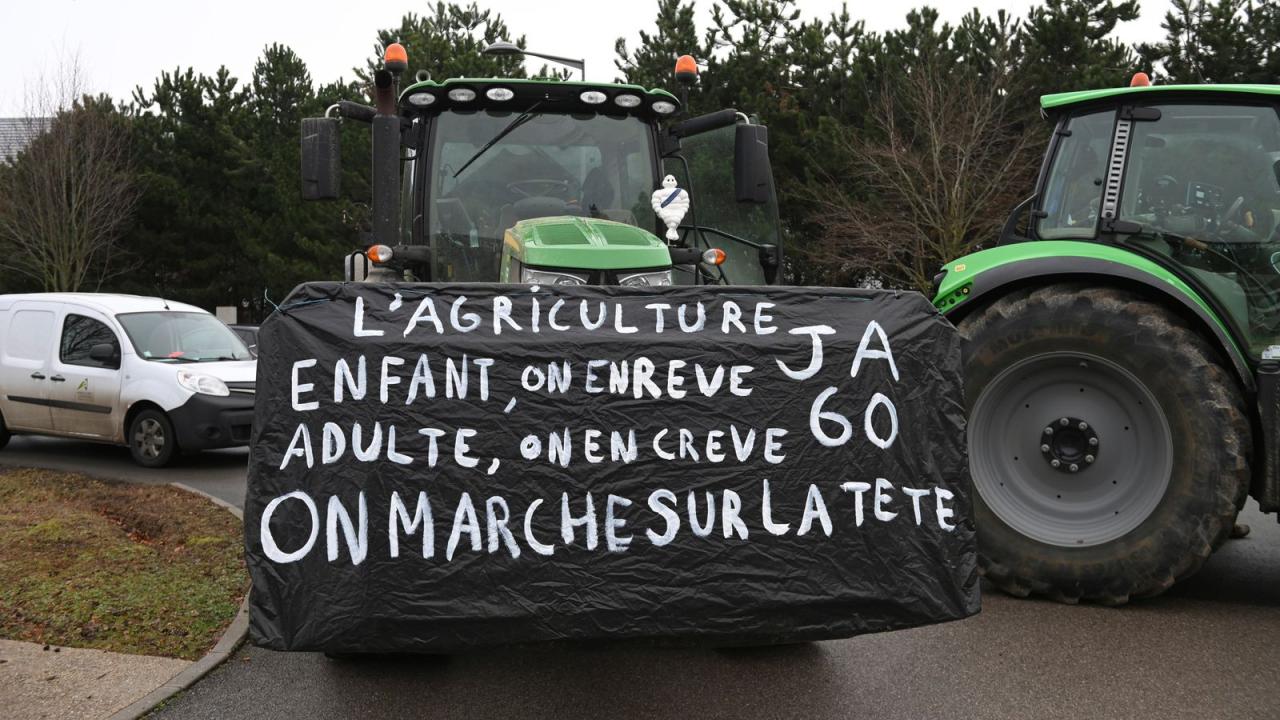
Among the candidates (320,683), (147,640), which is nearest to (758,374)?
(320,683)

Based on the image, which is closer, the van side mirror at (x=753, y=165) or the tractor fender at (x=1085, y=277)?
the tractor fender at (x=1085, y=277)

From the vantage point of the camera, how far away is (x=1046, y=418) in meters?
5.82

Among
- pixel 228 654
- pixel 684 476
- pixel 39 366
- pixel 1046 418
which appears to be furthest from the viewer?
pixel 39 366

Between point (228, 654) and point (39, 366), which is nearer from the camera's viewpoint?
point (228, 654)

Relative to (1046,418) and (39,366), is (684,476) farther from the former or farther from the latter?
(39,366)

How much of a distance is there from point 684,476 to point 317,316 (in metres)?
1.29

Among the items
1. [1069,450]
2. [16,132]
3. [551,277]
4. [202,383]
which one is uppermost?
[16,132]

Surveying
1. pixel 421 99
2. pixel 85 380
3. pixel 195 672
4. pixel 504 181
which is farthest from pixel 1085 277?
pixel 85 380

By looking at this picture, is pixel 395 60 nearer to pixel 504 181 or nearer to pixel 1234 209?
pixel 504 181

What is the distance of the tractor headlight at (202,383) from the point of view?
10.8m

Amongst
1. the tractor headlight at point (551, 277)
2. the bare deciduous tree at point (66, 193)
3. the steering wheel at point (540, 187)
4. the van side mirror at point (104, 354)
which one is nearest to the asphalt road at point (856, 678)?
the tractor headlight at point (551, 277)

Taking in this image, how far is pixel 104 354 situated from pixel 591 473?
9.13 meters

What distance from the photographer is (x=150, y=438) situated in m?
10.8

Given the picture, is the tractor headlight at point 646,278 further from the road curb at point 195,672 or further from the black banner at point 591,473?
the road curb at point 195,672
